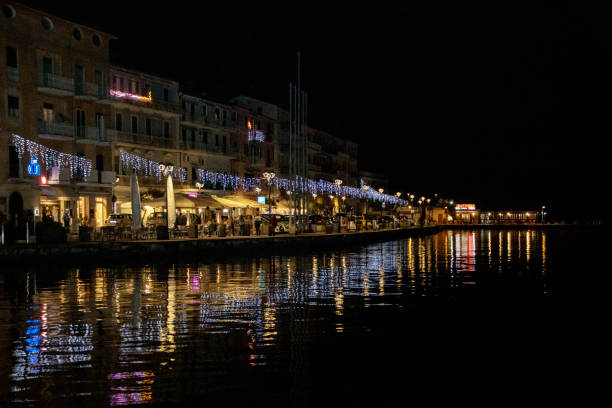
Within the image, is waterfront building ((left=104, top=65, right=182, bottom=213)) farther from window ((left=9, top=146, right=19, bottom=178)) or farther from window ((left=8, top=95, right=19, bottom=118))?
window ((left=9, top=146, right=19, bottom=178))

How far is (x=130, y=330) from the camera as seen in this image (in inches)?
555

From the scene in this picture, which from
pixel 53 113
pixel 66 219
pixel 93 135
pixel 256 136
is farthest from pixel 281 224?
pixel 256 136

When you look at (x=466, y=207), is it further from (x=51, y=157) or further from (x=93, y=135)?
(x=51, y=157)

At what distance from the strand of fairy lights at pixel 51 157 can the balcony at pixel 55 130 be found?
4.21 ft

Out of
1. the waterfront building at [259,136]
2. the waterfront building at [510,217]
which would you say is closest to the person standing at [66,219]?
the waterfront building at [259,136]

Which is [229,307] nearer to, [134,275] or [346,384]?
[346,384]

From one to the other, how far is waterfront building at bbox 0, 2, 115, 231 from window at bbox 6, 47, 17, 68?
57 millimetres

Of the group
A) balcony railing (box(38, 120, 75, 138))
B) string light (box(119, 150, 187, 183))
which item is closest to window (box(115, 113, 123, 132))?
string light (box(119, 150, 187, 183))

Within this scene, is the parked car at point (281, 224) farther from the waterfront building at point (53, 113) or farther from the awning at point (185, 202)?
the waterfront building at point (53, 113)

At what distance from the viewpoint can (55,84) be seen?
145 feet

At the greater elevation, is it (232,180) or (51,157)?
(51,157)

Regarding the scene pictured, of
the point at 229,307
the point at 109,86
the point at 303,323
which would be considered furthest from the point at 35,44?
the point at 303,323

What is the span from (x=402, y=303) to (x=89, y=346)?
29.7ft

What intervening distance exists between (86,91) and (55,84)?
277 centimetres
